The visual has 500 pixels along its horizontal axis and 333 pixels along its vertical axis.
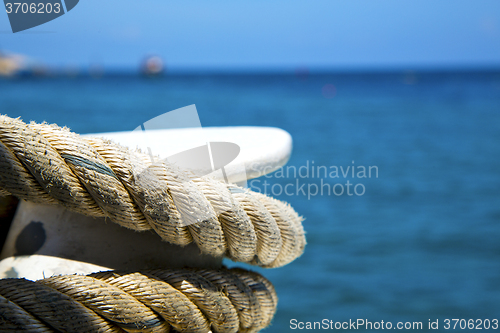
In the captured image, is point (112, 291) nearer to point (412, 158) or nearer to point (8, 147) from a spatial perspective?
point (8, 147)

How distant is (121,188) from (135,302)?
0.70 ft

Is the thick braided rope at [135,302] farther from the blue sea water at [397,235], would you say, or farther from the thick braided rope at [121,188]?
the blue sea water at [397,235]

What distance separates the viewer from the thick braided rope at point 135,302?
693 millimetres

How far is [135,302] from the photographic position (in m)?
0.77

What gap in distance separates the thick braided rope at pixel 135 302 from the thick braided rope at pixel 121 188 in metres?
0.09

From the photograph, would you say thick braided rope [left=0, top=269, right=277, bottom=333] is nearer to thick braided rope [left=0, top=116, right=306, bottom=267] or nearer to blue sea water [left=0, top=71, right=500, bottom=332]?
thick braided rope [left=0, top=116, right=306, bottom=267]

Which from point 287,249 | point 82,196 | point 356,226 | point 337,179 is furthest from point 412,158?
point 82,196

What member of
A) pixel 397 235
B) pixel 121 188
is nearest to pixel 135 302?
pixel 121 188

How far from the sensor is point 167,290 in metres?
0.81

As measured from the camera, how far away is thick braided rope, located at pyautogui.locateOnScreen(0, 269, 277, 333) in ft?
2.27

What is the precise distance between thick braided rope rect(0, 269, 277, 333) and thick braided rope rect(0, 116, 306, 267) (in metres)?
0.09

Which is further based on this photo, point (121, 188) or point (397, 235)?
point (397, 235)

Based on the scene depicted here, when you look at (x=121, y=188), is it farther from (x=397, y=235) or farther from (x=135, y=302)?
(x=397, y=235)

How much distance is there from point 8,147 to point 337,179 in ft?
14.1
